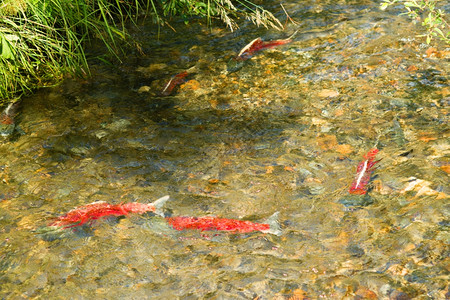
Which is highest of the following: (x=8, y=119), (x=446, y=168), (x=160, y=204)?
(x=8, y=119)

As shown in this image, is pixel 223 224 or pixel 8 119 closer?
pixel 223 224

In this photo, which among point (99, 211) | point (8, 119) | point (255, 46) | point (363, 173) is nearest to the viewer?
point (99, 211)

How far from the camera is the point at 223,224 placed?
8.80 ft

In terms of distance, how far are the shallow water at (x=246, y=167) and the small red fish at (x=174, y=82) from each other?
0.18 ft

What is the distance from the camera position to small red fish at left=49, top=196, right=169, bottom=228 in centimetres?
276

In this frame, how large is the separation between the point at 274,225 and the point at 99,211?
968mm

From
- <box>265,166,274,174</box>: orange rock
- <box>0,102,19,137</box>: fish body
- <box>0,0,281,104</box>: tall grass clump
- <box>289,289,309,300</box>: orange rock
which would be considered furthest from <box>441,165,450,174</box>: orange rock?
<box>0,102,19,137</box>: fish body

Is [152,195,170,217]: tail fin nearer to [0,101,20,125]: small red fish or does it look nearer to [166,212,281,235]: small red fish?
[166,212,281,235]: small red fish

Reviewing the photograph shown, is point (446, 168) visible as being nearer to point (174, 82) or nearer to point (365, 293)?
point (365, 293)

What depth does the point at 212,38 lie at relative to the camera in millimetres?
4598

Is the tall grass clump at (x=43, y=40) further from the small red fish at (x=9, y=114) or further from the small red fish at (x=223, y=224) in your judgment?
the small red fish at (x=223, y=224)

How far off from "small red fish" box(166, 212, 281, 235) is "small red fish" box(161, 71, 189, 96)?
147 centimetres

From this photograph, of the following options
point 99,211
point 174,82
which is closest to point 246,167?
point 99,211

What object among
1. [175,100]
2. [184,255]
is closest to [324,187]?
[184,255]
